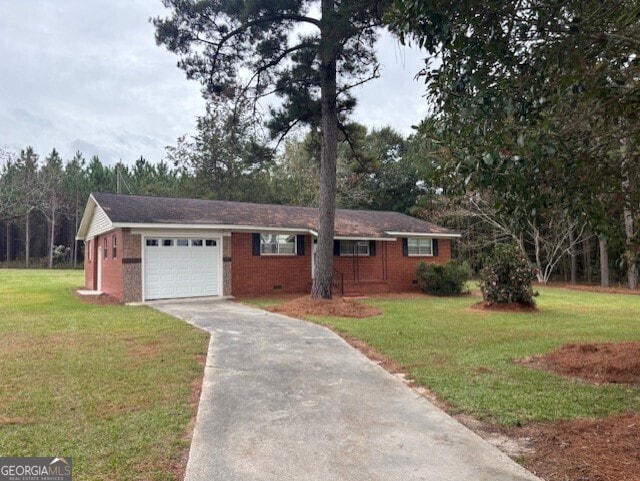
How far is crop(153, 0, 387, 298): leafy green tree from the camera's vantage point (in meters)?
12.0

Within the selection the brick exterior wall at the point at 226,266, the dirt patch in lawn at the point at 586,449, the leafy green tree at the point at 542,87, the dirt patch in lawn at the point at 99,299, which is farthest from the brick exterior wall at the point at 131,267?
the dirt patch in lawn at the point at 586,449

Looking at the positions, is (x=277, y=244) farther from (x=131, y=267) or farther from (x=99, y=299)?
(x=99, y=299)

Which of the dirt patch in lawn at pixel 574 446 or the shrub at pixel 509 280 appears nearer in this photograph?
the dirt patch in lawn at pixel 574 446

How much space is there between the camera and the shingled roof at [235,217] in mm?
14289

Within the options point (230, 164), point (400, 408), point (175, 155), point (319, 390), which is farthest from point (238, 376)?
point (175, 155)

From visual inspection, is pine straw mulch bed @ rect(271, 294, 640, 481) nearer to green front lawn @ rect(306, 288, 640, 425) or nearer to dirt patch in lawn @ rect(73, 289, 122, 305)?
green front lawn @ rect(306, 288, 640, 425)

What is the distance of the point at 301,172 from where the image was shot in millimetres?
35406

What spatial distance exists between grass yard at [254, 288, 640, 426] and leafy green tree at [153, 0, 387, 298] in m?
4.26

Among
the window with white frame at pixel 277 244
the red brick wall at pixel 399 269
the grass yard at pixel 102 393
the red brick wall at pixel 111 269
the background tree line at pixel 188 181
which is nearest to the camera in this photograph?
the grass yard at pixel 102 393

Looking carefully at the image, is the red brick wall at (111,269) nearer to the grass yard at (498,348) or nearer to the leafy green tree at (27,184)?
the grass yard at (498,348)

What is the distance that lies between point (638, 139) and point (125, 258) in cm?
1293

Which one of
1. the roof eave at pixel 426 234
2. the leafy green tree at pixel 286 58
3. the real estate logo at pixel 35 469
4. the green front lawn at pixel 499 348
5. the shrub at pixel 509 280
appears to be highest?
the leafy green tree at pixel 286 58

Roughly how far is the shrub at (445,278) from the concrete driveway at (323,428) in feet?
37.7

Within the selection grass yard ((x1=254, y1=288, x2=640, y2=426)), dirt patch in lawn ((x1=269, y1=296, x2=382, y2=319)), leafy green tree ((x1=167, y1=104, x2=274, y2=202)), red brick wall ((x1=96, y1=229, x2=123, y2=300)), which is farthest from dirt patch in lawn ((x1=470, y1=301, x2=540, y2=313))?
leafy green tree ((x1=167, y1=104, x2=274, y2=202))
